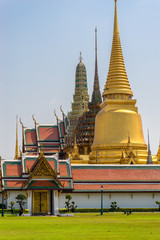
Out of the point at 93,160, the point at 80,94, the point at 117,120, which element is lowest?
the point at 93,160

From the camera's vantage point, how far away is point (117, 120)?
56031 millimetres

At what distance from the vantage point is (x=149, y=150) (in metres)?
52.4

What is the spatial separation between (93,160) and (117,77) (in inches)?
362

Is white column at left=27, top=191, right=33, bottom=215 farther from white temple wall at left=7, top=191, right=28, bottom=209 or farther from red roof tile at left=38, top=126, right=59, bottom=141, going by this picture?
red roof tile at left=38, top=126, right=59, bottom=141

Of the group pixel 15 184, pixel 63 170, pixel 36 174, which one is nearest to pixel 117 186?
Result: pixel 63 170

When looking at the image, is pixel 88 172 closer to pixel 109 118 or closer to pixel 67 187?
pixel 67 187

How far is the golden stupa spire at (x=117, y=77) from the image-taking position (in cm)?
5675

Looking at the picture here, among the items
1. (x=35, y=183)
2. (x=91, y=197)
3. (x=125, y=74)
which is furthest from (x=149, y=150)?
(x=35, y=183)

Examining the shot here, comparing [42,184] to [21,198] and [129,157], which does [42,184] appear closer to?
[21,198]

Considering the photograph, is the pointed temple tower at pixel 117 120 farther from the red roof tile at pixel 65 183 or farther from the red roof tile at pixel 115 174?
the red roof tile at pixel 65 183

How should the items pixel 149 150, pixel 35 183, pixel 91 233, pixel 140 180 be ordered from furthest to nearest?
1. pixel 149 150
2. pixel 140 180
3. pixel 35 183
4. pixel 91 233

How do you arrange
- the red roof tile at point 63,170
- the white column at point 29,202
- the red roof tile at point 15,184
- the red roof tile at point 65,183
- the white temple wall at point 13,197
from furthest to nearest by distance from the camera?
the red roof tile at point 63,170 → the red roof tile at point 65,183 → the red roof tile at point 15,184 → the white temple wall at point 13,197 → the white column at point 29,202

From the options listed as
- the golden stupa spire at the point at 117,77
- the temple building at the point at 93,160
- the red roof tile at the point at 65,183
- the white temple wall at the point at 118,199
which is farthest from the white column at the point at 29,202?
the golden stupa spire at the point at 117,77

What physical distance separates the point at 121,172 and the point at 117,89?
1646 cm
